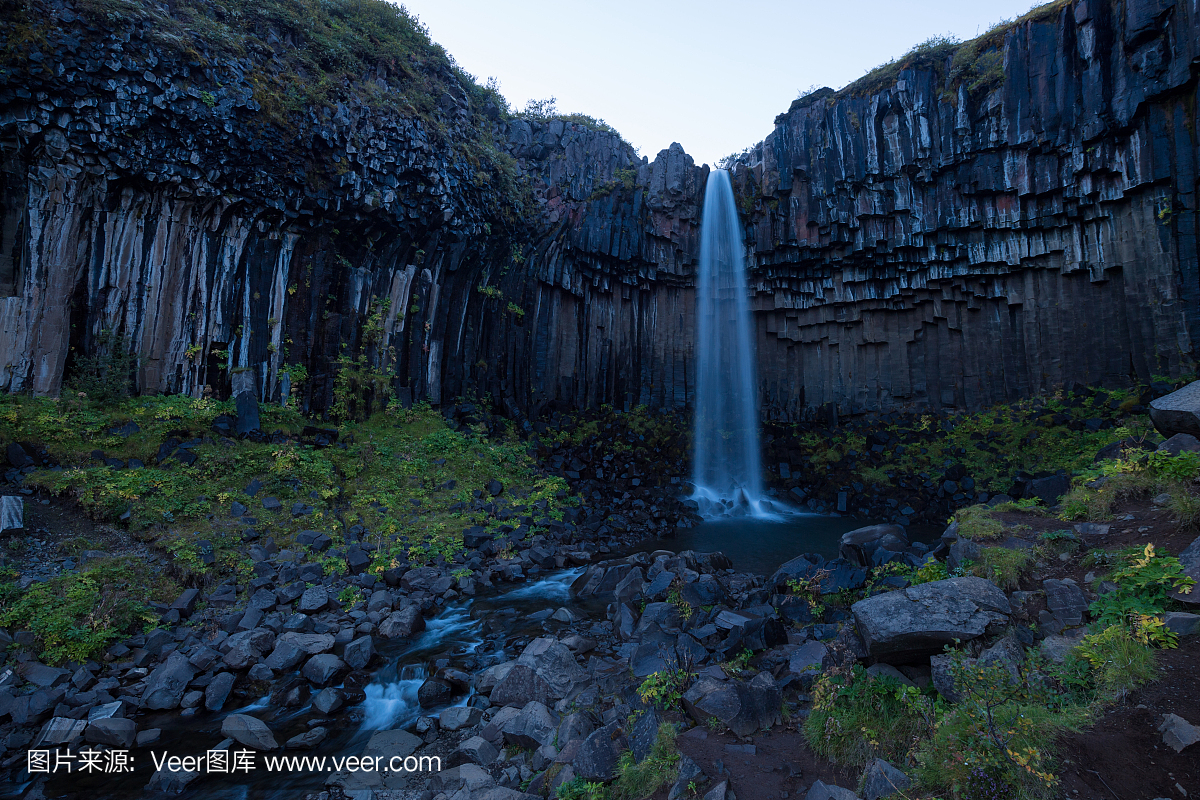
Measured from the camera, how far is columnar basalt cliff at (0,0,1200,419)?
504 inches

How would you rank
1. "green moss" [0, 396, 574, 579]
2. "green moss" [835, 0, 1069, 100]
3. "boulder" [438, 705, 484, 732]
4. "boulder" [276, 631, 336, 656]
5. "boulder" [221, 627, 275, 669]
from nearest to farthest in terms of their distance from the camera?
"boulder" [438, 705, 484, 732]
"boulder" [221, 627, 275, 669]
"boulder" [276, 631, 336, 656]
"green moss" [0, 396, 574, 579]
"green moss" [835, 0, 1069, 100]

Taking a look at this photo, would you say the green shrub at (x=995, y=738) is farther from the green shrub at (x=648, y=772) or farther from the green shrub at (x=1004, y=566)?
the green shrub at (x=1004, y=566)

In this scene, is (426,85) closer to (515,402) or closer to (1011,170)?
(515,402)

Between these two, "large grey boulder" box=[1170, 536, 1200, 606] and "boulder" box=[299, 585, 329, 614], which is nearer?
"large grey boulder" box=[1170, 536, 1200, 606]

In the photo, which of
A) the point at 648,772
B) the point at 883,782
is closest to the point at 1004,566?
the point at 883,782

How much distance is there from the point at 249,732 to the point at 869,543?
381 inches

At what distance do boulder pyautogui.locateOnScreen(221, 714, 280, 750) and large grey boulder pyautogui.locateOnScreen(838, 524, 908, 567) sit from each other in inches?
335

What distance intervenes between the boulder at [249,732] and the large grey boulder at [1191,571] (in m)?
8.39

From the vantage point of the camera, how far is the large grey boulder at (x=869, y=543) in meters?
9.48

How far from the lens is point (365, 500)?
43.0 ft

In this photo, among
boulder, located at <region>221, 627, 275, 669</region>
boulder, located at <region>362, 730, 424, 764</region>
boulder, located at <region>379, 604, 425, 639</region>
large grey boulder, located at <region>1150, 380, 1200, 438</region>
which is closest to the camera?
boulder, located at <region>362, 730, 424, 764</region>

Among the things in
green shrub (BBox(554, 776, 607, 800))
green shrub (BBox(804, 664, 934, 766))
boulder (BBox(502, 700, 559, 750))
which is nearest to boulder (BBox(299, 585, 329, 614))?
boulder (BBox(502, 700, 559, 750))

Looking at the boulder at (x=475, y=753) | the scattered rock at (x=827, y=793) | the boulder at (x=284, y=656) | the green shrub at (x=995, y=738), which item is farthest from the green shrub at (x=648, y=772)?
the boulder at (x=284, y=656)

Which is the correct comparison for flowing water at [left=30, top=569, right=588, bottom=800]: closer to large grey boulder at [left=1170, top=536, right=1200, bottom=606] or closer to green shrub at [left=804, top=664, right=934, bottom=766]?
green shrub at [left=804, top=664, right=934, bottom=766]
